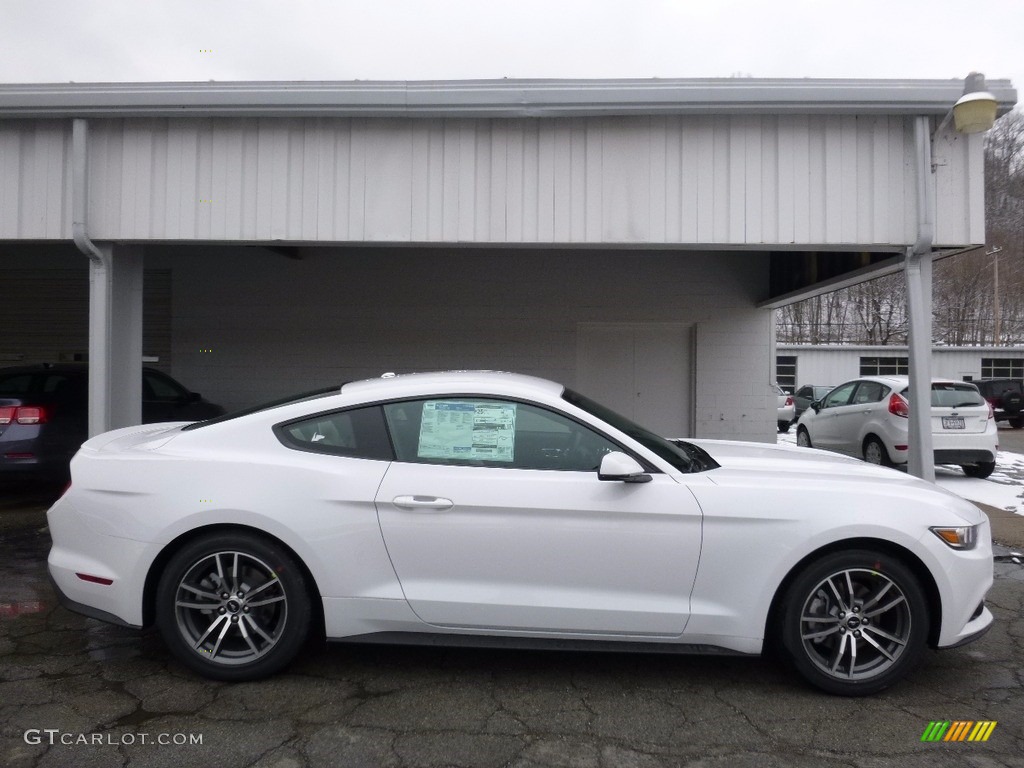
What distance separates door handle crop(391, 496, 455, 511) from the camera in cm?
340

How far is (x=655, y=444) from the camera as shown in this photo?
3.84m

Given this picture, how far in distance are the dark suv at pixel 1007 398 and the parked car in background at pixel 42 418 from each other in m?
21.8

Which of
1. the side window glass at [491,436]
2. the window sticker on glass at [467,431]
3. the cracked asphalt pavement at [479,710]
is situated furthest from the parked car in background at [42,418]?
the window sticker on glass at [467,431]

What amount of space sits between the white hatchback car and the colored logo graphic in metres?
6.83

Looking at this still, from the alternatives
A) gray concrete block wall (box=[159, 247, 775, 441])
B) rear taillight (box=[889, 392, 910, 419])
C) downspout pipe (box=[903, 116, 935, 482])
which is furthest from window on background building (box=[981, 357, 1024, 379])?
downspout pipe (box=[903, 116, 935, 482])

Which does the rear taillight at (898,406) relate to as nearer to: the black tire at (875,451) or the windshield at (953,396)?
the windshield at (953,396)

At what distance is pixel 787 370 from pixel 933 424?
17.4 m

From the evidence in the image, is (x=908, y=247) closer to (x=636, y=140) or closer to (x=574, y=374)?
(x=636, y=140)

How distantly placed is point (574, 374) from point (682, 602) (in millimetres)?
7290

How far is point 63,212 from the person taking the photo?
643 cm

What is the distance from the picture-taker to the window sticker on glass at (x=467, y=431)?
11.8ft

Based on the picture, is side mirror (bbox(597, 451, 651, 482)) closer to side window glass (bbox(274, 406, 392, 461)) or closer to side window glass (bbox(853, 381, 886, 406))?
side window glass (bbox(274, 406, 392, 461))

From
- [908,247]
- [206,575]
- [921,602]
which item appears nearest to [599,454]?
[921,602]

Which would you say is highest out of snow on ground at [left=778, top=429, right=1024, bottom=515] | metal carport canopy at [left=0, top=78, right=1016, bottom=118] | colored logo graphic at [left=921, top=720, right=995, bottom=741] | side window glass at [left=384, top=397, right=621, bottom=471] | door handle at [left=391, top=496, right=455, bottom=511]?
metal carport canopy at [left=0, top=78, right=1016, bottom=118]
